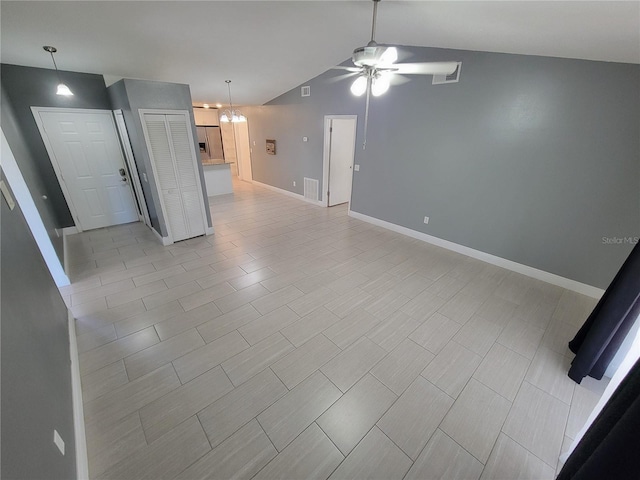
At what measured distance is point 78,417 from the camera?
1.60 metres

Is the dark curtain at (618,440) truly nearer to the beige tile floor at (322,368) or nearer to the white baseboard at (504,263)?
the beige tile floor at (322,368)

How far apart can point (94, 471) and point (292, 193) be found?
6.14 meters

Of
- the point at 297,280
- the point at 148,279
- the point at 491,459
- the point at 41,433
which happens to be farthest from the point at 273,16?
the point at 491,459

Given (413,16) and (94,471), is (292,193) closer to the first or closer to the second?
(413,16)

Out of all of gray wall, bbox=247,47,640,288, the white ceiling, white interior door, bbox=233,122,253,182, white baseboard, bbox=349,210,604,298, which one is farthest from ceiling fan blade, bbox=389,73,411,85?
white interior door, bbox=233,122,253,182

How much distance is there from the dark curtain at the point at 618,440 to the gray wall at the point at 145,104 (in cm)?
473

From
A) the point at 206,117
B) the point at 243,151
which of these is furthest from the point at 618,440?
the point at 206,117

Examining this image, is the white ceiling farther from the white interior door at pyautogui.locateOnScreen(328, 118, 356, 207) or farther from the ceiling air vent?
the white interior door at pyautogui.locateOnScreen(328, 118, 356, 207)

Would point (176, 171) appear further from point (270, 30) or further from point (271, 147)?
point (271, 147)

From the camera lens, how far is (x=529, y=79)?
2.94 meters

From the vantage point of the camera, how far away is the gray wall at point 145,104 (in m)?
3.44

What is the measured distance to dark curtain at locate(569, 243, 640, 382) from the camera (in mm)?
1630

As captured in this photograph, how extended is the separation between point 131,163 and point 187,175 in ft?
4.01

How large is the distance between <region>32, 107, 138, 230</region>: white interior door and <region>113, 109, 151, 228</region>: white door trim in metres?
0.20
